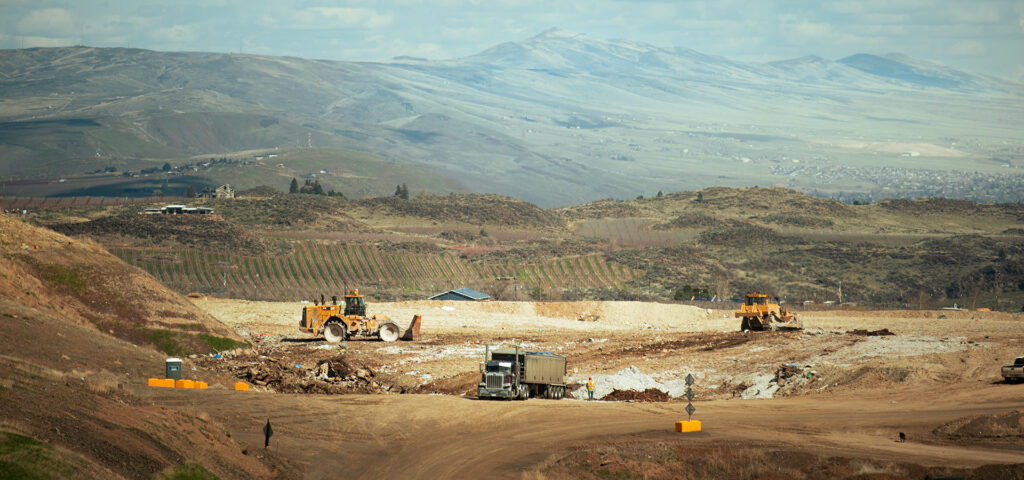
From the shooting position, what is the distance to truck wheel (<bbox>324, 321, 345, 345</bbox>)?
203 ft

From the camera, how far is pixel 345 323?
6225cm

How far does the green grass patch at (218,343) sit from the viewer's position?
5159 centimetres

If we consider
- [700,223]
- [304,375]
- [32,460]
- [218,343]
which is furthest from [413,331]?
[700,223]

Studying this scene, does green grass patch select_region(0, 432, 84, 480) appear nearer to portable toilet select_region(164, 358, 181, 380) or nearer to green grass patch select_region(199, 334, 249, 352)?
portable toilet select_region(164, 358, 181, 380)

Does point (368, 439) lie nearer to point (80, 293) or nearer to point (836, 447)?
point (836, 447)

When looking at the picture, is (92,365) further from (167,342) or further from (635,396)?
(635,396)

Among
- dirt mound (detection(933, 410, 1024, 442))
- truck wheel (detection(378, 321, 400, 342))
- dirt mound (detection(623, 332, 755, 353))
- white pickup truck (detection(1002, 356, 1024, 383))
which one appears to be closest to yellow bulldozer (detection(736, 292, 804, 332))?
dirt mound (detection(623, 332, 755, 353))

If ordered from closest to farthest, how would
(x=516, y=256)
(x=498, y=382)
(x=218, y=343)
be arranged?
(x=498, y=382) < (x=218, y=343) < (x=516, y=256)

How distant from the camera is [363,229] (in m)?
164

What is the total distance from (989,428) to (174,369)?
27.6m

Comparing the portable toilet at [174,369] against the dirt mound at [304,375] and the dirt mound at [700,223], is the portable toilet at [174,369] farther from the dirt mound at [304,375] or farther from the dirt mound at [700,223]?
the dirt mound at [700,223]

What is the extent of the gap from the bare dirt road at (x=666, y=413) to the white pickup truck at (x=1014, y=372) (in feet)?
2.06

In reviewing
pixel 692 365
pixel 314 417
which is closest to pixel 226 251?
pixel 692 365

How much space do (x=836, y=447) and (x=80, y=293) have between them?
35.2 meters
